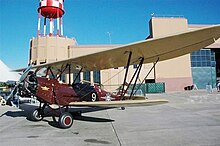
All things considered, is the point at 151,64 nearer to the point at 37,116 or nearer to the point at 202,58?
the point at 202,58

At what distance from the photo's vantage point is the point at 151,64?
1384 inches

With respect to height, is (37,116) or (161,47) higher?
(161,47)

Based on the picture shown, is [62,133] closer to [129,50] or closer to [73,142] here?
[73,142]

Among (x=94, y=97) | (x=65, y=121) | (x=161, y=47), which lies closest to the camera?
(x=161, y=47)

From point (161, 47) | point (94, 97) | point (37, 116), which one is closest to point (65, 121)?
point (37, 116)

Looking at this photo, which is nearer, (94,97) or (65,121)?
(65,121)

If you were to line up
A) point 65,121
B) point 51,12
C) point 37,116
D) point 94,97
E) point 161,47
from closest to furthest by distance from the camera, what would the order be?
point 161,47 → point 65,121 → point 37,116 → point 94,97 → point 51,12

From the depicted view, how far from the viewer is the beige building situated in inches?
1283

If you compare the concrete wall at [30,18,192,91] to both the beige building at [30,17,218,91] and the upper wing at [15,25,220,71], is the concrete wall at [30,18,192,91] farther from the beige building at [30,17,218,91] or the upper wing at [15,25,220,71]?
the upper wing at [15,25,220,71]

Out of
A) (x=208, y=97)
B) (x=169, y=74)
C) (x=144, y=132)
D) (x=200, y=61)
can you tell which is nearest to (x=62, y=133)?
(x=144, y=132)

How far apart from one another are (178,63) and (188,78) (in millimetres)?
3168

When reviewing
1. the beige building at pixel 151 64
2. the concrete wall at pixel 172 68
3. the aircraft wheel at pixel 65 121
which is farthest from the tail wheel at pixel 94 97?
the concrete wall at pixel 172 68

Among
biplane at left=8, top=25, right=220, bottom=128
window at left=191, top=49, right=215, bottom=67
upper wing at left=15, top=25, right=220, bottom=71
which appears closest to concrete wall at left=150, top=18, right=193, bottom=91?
window at left=191, top=49, right=215, bottom=67

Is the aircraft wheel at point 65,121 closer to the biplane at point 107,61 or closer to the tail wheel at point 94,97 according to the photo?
the biplane at point 107,61
